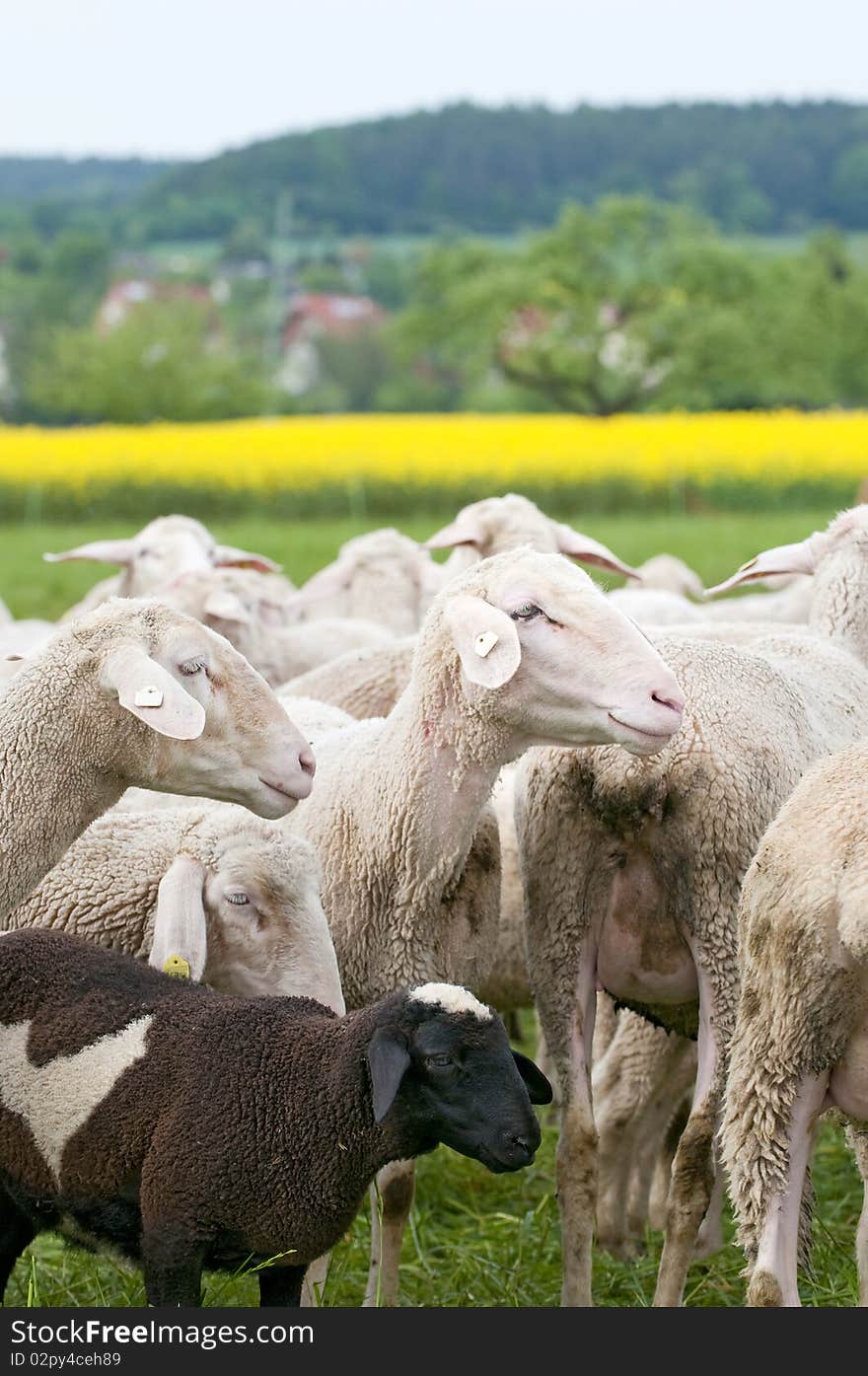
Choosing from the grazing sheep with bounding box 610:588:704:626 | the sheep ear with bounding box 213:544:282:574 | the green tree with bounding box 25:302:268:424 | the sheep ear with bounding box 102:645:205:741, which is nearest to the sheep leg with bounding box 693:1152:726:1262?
the sheep ear with bounding box 102:645:205:741

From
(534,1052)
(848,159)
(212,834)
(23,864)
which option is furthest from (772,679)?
(848,159)

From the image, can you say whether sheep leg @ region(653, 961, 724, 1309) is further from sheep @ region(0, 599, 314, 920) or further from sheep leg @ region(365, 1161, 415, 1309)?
sheep @ region(0, 599, 314, 920)

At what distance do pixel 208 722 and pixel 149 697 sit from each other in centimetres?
21

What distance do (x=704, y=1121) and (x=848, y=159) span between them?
78664mm

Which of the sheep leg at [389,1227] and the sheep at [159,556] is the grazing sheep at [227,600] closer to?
the sheep at [159,556]

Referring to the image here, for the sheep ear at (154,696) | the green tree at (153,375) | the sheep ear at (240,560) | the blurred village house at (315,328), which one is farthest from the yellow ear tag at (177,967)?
the blurred village house at (315,328)

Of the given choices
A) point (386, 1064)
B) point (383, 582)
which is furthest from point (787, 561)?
point (383, 582)

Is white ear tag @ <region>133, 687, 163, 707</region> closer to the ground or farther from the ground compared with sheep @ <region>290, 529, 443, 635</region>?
farther from the ground

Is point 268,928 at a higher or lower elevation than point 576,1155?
higher

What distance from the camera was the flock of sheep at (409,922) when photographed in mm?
3305

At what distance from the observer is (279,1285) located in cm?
348

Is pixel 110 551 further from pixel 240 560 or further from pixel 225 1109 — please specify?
pixel 225 1109

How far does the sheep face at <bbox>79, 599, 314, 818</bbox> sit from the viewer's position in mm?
3721

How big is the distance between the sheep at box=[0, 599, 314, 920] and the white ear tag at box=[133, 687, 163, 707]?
150 millimetres
